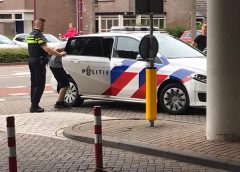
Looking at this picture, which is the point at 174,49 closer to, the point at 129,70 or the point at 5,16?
the point at 129,70

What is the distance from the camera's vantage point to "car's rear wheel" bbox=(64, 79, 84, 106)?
12.6m

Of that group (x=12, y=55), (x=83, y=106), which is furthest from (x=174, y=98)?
(x=12, y=55)

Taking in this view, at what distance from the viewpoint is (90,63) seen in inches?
479

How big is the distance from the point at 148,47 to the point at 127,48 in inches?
112

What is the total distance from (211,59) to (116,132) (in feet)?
6.46

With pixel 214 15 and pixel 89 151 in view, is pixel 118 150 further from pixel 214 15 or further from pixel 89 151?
pixel 214 15

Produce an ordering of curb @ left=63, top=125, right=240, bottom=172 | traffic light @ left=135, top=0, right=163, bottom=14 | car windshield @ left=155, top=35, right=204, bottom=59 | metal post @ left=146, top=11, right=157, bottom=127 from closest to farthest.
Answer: curb @ left=63, top=125, right=240, bottom=172 < metal post @ left=146, top=11, right=157, bottom=127 < traffic light @ left=135, top=0, right=163, bottom=14 < car windshield @ left=155, top=35, right=204, bottom=59

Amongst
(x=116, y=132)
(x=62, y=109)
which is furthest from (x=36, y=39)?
(x=116, y=132)

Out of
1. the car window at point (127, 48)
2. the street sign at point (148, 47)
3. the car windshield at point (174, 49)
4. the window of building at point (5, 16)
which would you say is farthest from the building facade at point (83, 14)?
the street sign at point (148, 47)

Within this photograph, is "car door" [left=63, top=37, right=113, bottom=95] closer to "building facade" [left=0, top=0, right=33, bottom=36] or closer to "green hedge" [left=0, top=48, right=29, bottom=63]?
"green hedge" [left=0, top=48, right=29, bottom=63]

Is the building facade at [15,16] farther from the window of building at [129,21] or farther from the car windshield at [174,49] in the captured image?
the car windshield at [174,49]

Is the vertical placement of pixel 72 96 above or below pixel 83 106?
above

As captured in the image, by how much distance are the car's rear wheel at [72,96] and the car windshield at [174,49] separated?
2.20 meters

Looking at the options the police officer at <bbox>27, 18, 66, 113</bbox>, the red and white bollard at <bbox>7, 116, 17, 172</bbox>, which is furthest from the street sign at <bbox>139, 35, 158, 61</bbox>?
the red and white bollard at <bbox>7, 116, 17, 172</bbox>
